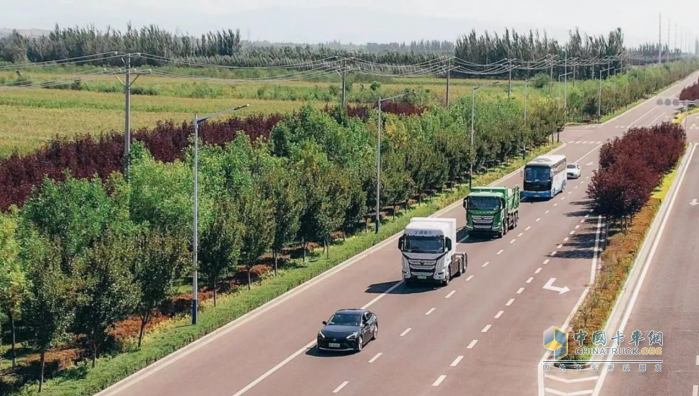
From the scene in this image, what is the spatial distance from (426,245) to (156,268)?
51.3ft

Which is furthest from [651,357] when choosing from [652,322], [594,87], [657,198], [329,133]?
[594,87]

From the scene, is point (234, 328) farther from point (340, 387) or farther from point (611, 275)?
point (611, 275)

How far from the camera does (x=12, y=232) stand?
38562 millimetres

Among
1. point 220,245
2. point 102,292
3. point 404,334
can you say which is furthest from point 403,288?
point 102,292

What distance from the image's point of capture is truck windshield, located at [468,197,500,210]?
65375 millimetres

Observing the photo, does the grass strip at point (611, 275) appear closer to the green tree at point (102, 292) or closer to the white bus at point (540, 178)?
the white bus at point (540, 178)

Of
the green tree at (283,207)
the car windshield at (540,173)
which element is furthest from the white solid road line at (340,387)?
the car windshield at (540,173)

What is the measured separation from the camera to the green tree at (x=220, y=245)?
46812 millimetres

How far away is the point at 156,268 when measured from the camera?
136ft

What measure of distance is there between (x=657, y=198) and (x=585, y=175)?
863 inches

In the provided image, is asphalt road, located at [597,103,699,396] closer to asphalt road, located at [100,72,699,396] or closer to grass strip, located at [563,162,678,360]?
grass strip, located at [563,162,678,360]

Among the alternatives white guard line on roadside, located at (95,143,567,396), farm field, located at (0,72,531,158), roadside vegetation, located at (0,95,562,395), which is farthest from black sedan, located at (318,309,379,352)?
farm field, located at (0,72,531,158)

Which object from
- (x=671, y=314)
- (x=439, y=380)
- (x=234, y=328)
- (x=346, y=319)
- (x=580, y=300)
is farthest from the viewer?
(x=580, y=300)

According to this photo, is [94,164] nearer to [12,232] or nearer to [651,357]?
[12,232]
